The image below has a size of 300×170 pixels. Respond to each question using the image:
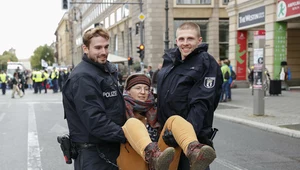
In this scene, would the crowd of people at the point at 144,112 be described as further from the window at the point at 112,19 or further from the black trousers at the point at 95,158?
the window at the point at 112,19

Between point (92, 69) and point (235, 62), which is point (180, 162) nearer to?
point (92, 69)

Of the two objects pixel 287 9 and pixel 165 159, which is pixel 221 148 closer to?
pixel 165 159

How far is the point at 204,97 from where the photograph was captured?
2930mm

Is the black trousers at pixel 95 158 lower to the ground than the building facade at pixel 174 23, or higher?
lower

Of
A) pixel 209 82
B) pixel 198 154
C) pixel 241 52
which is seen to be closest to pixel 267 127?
pixel 209 82

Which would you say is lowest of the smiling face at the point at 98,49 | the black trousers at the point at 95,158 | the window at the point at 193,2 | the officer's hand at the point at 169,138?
the black trousers at the point at 95,158

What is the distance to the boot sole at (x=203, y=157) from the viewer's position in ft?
8.72

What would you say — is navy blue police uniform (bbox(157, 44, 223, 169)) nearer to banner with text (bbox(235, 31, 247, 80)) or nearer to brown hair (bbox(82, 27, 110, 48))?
brown hair (bbox(82, 27, 110, 48))

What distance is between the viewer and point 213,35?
35.9m

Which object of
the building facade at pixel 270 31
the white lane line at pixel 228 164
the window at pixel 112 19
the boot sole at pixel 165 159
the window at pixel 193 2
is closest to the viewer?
the boot sole at pixel 165 159

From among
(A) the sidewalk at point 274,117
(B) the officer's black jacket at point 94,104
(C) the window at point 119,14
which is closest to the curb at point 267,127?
(A) the sidewalk at point 274,117

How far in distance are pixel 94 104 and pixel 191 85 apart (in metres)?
0.81

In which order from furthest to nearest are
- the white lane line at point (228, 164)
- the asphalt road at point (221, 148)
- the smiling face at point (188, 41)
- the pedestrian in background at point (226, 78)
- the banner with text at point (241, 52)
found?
1. the banner with text at point (241, 52)
2. the pedestrian in background at point (226, 78)
3. the asphalt road at point (221, 148)
4. the white lane line at point (228, 164)
5. the smiling face at point (188, 41)

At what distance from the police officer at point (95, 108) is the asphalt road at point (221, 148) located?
134 inches
